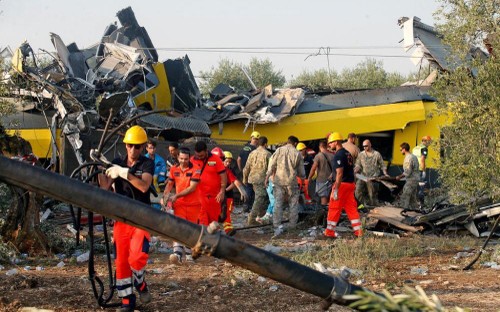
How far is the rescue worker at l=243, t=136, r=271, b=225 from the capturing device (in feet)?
49.8

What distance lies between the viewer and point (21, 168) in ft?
12.1

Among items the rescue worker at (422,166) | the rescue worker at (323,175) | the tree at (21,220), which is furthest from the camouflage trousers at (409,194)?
the tree at (21,220)

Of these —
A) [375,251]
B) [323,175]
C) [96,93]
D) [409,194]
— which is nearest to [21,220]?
[375,251]

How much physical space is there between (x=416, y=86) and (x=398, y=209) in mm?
8545

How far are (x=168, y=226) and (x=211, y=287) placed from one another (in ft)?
16.0

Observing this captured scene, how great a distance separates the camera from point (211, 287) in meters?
8.59

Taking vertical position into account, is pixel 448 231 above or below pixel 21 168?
below

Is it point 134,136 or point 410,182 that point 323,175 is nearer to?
point 410,182

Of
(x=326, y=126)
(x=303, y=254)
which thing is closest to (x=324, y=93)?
(x=326, y=126)

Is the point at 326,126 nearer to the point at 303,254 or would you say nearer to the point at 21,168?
the point at 303,254

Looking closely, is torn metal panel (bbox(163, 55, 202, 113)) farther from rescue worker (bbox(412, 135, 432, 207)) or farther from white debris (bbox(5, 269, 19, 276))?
white debris (bbox(5, 269, 19, 276))

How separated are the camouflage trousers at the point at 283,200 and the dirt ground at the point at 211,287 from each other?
12.1 feet

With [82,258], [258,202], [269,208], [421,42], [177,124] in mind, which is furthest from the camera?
[177,124]

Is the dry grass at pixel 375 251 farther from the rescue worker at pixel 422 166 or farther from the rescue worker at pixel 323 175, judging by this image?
the rescue worker at pixel 422 166
